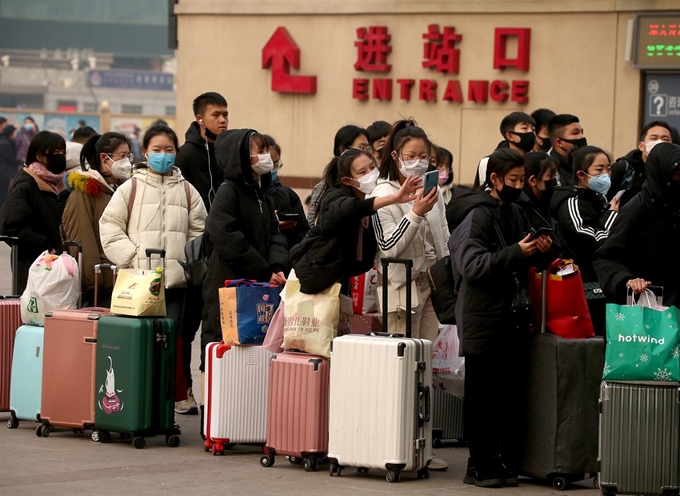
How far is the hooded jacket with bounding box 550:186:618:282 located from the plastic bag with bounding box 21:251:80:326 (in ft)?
10.0

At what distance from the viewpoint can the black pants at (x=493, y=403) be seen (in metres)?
7.73

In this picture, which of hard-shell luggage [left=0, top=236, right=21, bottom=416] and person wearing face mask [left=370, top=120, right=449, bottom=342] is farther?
hard-shell luggage [left=0, top=236, right=21, bottom=416]

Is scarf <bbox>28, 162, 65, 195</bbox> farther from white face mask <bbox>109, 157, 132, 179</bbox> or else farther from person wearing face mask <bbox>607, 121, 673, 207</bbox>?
person wearing face mask <bbox>607, 121, 673, 207</bbox>

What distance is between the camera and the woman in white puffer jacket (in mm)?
9500

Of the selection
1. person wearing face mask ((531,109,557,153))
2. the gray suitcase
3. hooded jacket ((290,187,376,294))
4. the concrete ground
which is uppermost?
person wearing face mask ((531,109,557,153))

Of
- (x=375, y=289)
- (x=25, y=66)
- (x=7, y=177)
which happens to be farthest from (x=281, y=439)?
(x=25, y=66)

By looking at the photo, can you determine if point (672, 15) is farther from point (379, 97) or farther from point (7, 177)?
point (7, 177)

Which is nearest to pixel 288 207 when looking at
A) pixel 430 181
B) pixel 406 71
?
pixel 430 181

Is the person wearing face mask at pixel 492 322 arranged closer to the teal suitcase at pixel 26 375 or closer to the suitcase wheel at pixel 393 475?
the suitcase wheel at pixel 393 475

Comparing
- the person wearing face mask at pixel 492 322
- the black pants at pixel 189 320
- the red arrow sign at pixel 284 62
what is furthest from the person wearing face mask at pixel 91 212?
the red arrow sign at pixel 284 62

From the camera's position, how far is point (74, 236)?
988cm

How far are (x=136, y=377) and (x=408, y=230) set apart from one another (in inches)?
75.5

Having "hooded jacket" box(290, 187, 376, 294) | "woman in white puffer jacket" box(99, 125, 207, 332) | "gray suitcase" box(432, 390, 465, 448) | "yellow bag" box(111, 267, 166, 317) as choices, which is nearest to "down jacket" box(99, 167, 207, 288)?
"woman in white puffer jacket" box(99, 125, 207, 332)

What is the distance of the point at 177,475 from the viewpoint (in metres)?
7.98
